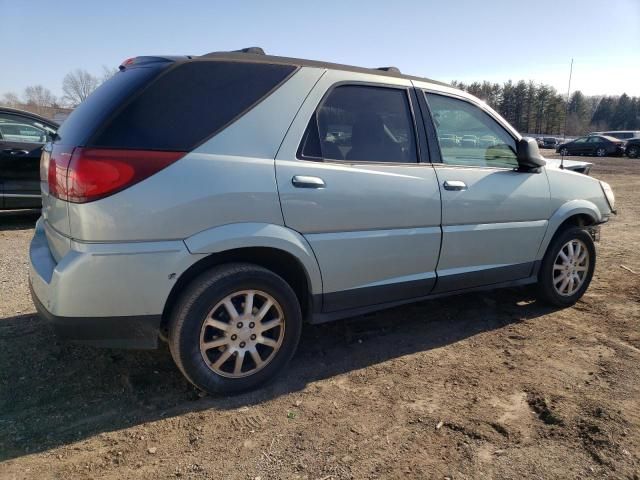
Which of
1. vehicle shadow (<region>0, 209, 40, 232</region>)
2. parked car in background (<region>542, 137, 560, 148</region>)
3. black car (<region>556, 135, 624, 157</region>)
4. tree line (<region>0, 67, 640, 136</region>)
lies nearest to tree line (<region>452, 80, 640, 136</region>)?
tree line (<region>0, 67, 640, 136</region>)

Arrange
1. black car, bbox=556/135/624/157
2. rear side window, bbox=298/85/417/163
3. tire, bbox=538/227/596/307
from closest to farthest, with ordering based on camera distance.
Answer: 1. rear side window, bbox=298/85/417/163
2. tire, bbox=538/227/596/307
3. black car, bbox=556/135/624/157

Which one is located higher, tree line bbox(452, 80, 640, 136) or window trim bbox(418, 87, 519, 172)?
tree line bbox(452, 80, 640, 136)

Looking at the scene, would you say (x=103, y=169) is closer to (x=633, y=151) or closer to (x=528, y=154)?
(x=528, y=154)

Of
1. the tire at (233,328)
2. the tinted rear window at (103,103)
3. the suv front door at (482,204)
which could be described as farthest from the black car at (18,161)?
the suv front door at (482,204)

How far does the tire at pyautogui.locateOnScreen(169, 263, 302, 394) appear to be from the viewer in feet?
8.81

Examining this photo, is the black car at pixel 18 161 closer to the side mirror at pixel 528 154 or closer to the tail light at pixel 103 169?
the tail light at pixel 103 169

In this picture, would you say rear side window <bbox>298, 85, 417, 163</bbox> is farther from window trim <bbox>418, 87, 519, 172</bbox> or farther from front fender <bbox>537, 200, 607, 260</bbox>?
front fender <bbox>537, 200, 607, 260</bbox>

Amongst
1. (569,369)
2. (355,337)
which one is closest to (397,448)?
(355,337)

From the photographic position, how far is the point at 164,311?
9.03 ft

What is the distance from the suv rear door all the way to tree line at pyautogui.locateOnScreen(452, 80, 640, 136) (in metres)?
94.4

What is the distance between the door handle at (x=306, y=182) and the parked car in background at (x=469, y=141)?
145 centimetres

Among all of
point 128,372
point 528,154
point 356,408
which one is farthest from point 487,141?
point 128,372

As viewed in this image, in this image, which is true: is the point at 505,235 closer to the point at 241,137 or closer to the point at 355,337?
the point at 355,337

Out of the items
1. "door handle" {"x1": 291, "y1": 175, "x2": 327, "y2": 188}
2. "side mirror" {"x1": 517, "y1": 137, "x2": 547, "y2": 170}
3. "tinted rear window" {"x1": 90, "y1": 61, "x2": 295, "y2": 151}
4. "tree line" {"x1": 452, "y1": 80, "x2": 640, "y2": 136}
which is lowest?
"door handle" {"x1": 291, "y1": 175, "x2": 327, "y2": 188}
